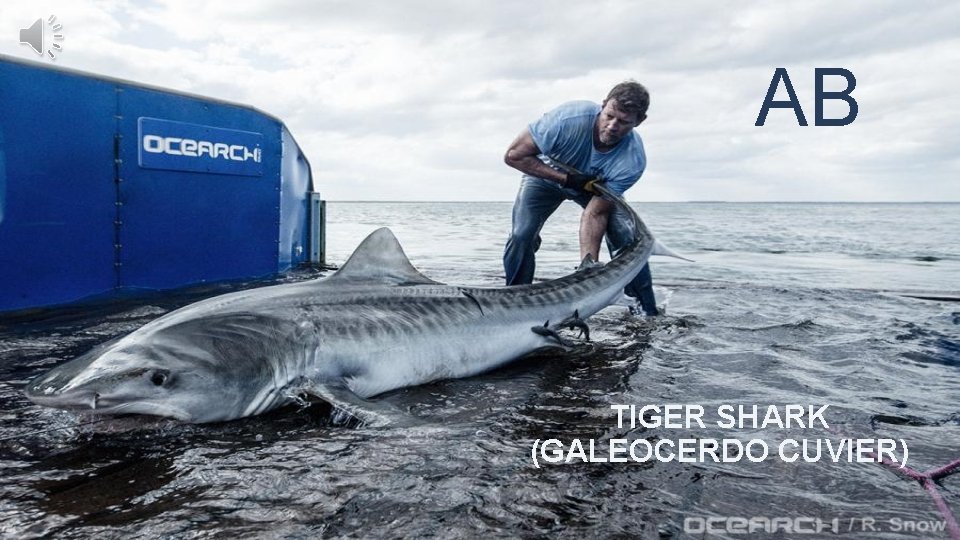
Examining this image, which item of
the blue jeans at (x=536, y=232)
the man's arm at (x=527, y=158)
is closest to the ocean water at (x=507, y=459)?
the blue jeans at (x=536, y=232)

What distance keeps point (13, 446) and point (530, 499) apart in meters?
1.88

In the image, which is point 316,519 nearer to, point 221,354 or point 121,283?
point 221,354

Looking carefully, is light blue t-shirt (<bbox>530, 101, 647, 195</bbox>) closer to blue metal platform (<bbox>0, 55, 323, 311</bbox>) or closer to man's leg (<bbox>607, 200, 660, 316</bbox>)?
man's leg (<bbox>607, 200, 660, 316</bbox>)

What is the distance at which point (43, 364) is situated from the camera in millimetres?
3656

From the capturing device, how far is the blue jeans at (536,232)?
6.21 m

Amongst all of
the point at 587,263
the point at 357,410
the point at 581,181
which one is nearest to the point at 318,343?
the point at 357,410

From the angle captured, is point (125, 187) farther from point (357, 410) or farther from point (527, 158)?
point (357, 410)

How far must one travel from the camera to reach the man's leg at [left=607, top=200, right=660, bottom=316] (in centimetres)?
616

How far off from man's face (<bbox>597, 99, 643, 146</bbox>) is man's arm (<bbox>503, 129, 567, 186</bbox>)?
48 cm

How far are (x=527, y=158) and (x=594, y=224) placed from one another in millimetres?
837

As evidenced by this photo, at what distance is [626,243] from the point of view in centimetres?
622

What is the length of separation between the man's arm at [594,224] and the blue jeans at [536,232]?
5.9 inches

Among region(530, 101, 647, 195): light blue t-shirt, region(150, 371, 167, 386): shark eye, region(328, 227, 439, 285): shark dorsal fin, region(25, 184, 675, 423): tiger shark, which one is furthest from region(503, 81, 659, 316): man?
region(150, 371, 167, 386): shark eye

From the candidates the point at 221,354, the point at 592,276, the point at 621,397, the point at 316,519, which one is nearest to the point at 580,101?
the point at 592,276
